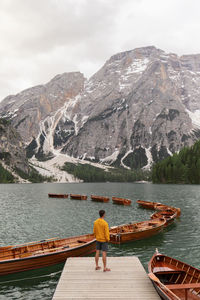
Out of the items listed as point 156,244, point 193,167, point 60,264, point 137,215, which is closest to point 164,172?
point 193,167

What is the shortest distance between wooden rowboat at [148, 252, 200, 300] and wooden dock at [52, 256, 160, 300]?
0.80 meters

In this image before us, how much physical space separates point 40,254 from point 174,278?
13720 millimetres

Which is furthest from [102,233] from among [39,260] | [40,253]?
[40,253]

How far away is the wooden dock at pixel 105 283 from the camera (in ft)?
50.2

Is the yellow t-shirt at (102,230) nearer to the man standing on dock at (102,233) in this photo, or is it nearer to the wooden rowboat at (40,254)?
the man standing on dock at (102,233)

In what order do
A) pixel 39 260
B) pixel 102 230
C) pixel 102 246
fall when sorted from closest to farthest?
pixel 102 230, pixel 102 246, pixel 39 260

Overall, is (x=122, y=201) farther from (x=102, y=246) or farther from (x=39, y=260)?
(x=102, y=246)

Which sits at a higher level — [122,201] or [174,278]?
[174,278]

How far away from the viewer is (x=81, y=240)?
30.7 meters

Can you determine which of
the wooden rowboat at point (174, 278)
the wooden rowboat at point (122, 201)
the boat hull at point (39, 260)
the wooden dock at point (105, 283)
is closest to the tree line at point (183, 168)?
the wooden rowboat at point (122, 201)

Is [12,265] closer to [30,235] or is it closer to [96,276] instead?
[96,276]

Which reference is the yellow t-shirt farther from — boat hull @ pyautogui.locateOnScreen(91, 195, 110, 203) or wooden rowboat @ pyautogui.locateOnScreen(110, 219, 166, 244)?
boat hull @ pyautogui.locateOnScreen(91, 195, 110, 203)

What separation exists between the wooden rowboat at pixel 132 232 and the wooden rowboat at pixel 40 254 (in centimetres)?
602

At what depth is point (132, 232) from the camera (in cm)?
3666
